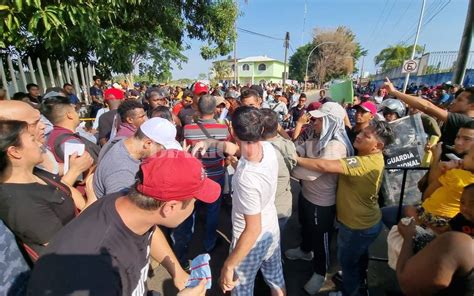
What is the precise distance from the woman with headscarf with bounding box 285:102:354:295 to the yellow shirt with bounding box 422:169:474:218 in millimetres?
740

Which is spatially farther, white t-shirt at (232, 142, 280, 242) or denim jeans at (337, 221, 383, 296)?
denim jeans at (337, 221, 383, 296)

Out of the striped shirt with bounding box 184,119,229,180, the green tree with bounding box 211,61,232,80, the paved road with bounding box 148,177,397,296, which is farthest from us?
the green tree with bounding box 211,61,232,80

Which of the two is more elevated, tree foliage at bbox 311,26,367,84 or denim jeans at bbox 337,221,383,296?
tree foliage at bbox 311,26,367,84

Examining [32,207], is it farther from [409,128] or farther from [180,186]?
[409,128]

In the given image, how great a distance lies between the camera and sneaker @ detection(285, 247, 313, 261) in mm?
3342

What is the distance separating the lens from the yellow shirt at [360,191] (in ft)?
7.19

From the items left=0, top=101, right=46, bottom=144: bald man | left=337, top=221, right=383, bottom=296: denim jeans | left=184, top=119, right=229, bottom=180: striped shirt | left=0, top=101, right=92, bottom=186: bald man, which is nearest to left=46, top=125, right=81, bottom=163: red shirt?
left=0, top=101, right=92, bottom=186: bald man

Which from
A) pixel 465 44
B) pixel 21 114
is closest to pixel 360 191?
pixel 21 114

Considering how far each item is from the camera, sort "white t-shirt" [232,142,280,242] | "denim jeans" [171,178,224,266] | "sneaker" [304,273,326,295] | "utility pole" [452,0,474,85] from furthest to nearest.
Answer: "utility pole" [452,0,474,85]
"denim jeans" [171,178,224,266]
"sneaker" [304,273,326,295]
"white t-shirt" [232,142,280,242]

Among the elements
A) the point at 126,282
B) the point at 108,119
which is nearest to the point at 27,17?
the point at 108,119

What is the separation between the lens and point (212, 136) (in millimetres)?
Answer: 3342

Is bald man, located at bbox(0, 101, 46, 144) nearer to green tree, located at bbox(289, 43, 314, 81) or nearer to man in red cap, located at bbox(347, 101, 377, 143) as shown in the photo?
man in red cap, located at bbox(347, 101, 377, 143)

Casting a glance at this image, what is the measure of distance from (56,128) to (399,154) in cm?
385

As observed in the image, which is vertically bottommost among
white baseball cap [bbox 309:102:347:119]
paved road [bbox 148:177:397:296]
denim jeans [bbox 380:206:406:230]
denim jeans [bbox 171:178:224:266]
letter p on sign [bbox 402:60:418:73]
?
paved road [bbox 148:177:397:296]
